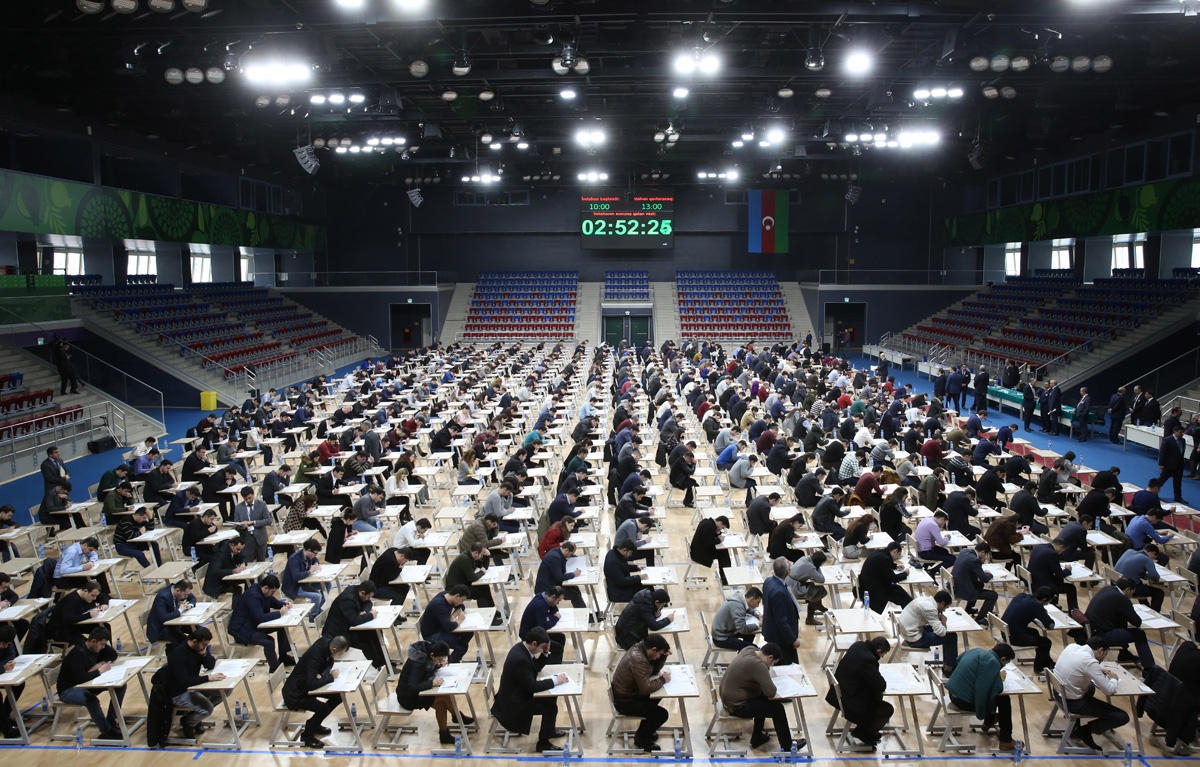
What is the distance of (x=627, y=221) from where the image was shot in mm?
40531

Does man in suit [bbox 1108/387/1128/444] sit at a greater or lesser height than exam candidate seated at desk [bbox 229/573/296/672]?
greater

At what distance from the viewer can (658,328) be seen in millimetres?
39594

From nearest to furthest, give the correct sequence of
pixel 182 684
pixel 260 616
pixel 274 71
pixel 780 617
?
pixel 182 684
pixel 780 617
pixel 260 616
pixel 274 71

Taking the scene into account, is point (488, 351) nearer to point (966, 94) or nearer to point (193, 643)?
point (966, 94)

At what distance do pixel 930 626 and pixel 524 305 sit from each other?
112 feet

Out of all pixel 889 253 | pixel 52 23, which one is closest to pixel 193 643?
pixel 52 23

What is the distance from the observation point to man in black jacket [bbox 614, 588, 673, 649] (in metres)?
8.15

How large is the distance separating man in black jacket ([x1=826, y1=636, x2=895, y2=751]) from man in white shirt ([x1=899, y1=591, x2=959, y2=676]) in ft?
3.89

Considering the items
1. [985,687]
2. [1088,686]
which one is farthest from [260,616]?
[1088,686]

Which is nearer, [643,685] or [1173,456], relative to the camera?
[643,685]

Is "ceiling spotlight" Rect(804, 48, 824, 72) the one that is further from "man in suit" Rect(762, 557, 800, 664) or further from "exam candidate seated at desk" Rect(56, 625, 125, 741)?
"exam candidate seated at desk" Rect(56, 625, 125, 741)

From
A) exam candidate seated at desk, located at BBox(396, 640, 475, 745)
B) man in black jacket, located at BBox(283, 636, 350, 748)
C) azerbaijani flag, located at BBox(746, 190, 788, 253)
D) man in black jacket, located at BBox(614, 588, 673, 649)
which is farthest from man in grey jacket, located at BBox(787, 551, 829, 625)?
azerbaijani flag, located at BBox(746, 190, 788, 253)

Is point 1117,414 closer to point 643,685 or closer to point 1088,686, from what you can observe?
point 1088,686

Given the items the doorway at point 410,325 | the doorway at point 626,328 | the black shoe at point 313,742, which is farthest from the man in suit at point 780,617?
the doorway at point 410,325
